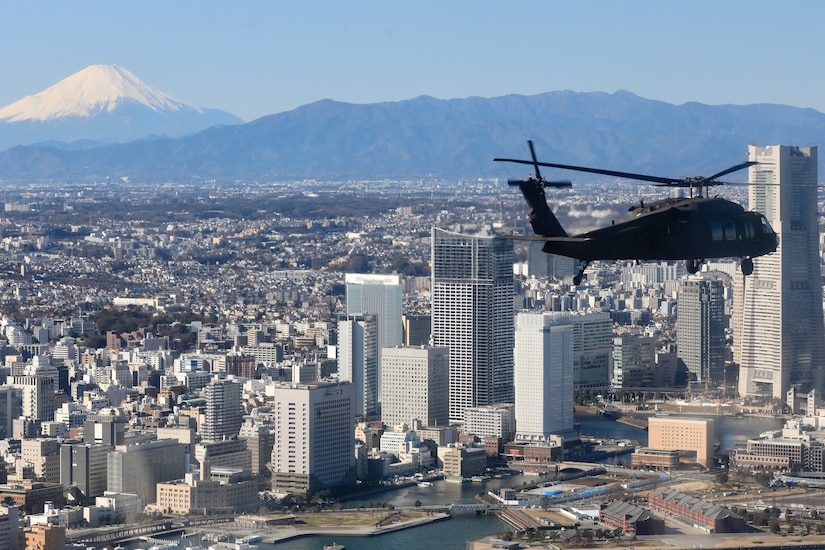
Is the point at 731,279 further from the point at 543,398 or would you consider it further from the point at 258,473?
the point at 258,473

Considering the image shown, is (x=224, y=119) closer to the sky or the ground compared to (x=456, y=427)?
closer to the sky

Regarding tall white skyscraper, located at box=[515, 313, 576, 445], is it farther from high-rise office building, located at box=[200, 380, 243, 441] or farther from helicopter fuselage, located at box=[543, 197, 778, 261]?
helicopter fuselage, located at box=[543, 197, 778, 261]

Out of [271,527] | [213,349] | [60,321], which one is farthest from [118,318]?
[271,527]

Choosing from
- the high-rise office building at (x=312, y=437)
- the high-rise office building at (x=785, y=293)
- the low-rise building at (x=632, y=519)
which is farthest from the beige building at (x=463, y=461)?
the high-rise office building at (x=785, y=293)

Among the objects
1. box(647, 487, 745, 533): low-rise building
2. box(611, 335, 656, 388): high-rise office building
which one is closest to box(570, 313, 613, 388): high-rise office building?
box(611, 335, 656, 388): high-rise office building

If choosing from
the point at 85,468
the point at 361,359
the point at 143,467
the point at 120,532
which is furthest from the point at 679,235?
the point at 361,359

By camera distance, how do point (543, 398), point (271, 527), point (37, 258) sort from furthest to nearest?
point (37, 258)
point (543, 398)
point (271, 527)
